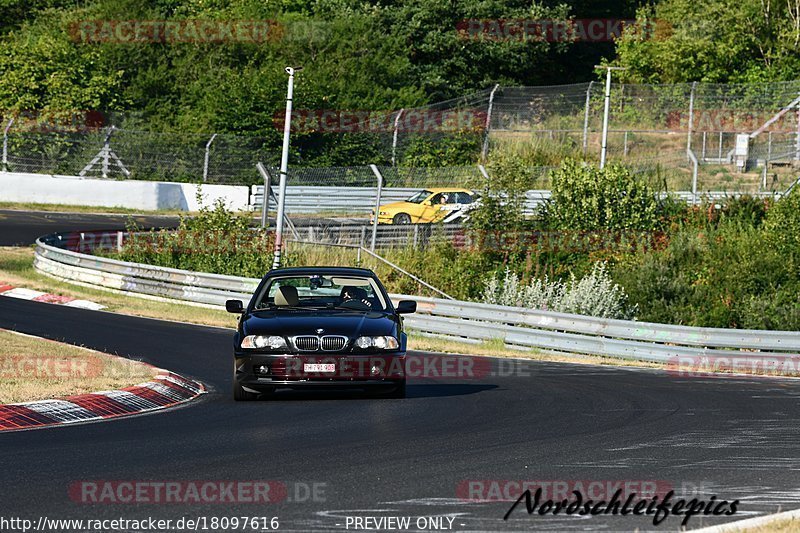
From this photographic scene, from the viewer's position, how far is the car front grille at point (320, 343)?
13234 mm

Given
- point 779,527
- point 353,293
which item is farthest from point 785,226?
point 779,527

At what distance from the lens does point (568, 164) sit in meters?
34.8

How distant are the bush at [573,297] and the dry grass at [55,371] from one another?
11.8m

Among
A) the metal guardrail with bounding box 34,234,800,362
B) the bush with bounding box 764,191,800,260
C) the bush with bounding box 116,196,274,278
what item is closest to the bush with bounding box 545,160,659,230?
the bush with bounding box 764,191,800,260

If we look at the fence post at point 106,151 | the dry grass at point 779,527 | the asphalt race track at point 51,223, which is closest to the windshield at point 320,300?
the dry grass at point 779,527

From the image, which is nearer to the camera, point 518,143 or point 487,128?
point 518,143

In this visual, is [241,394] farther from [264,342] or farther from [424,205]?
[424,205]

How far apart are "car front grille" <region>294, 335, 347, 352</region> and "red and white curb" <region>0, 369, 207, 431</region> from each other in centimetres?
155

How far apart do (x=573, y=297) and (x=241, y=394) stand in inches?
546

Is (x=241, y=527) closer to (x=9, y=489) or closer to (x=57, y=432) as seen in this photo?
(x=9, y=489)

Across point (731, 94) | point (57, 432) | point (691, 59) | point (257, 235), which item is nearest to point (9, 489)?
point (57, 432)

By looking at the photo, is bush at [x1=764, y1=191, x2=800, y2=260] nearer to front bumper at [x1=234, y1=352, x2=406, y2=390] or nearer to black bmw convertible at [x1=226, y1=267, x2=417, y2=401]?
black bmw convertible at [x1=226, y1=267, x2=417, y2=401]

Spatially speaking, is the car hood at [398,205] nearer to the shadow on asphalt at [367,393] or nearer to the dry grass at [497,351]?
the dry grass at [497,351]

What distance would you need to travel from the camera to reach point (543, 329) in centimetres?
2336
